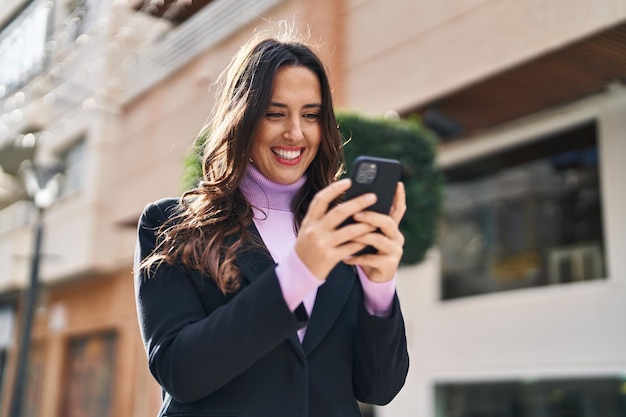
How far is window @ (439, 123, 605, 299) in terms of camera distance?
6.24m

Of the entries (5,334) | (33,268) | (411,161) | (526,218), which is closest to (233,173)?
(411,161)

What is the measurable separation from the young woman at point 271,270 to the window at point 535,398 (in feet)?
15.9

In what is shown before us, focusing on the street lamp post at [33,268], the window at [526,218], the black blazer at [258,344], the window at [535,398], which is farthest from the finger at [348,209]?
the street lamp post at [33,268]

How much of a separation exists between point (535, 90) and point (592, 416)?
2.64 metres

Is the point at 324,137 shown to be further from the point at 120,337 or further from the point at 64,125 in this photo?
the point at 64,125

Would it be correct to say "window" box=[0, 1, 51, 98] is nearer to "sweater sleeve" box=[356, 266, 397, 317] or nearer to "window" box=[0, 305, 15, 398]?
"window" box=[0, 305, 15, 398]

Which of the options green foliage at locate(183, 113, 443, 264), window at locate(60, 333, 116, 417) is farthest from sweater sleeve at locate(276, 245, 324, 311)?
window at locate(60, 333, 116, 417)

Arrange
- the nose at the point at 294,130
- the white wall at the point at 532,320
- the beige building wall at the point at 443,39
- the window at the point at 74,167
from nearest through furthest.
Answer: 1. the nose at the point at 294,130
2. the beige building wall at the point at 443,39
3. the white wall at the point at 532,320
4. the window at the point at 74,167

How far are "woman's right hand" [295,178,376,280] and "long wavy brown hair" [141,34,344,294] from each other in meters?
0.22

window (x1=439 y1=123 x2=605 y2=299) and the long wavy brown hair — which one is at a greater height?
window (x1=439 y1=123 x2=605 y2=299)

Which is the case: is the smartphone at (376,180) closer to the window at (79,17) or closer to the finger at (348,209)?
the finger at (348,209)

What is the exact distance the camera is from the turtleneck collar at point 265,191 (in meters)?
1.45

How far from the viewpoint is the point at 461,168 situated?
24.1 ft

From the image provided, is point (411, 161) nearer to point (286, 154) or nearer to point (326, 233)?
point (286, 154)
